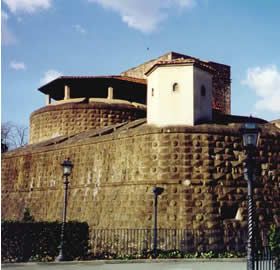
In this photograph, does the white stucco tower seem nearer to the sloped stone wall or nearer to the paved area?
the sloped stone wall

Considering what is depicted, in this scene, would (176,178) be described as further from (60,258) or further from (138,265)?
(60,258)

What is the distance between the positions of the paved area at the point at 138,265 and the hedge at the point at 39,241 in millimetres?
1103

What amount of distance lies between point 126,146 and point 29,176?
825 centimetres

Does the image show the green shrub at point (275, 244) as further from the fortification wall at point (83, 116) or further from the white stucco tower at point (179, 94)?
the fortification wall at point (83, 116)

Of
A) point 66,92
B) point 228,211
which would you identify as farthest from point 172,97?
point 66,92

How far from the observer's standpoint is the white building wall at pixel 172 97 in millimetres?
19672

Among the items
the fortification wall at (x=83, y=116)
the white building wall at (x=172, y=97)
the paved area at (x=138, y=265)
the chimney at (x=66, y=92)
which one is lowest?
the paved area at (x=138, y=265)

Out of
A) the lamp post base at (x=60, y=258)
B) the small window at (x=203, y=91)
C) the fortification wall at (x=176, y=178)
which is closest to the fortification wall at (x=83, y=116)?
the fortification wall at (x=176, y=178)

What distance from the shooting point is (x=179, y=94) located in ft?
65.7

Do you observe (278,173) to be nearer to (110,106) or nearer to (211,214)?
(211,214)

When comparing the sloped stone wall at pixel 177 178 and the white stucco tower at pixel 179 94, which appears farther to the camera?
the white stucco tower at pixel 179 94

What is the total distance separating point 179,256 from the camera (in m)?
15.5

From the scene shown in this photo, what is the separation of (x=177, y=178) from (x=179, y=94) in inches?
137

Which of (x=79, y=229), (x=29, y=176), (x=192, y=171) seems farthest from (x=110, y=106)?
(x=79, y=229)
